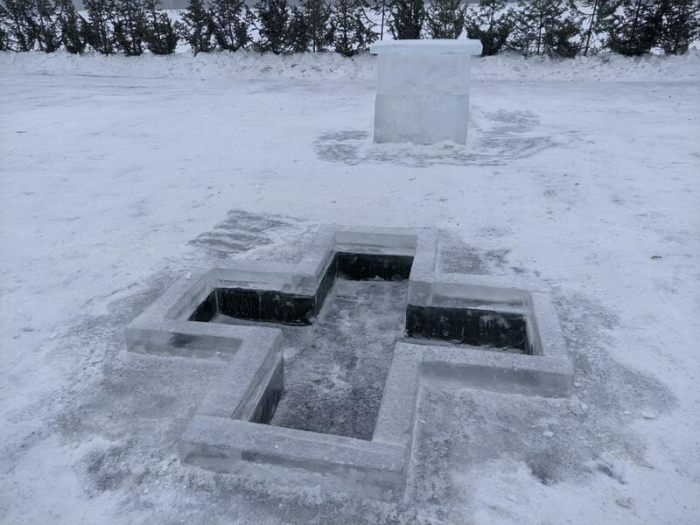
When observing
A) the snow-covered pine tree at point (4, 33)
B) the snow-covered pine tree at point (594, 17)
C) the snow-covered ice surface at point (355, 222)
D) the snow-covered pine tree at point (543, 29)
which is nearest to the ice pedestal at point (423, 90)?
the snow-covered ice surface at point (355, 222)

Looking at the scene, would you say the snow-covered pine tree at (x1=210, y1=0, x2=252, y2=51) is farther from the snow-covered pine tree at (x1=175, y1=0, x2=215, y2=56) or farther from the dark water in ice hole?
the dark water in ice hole

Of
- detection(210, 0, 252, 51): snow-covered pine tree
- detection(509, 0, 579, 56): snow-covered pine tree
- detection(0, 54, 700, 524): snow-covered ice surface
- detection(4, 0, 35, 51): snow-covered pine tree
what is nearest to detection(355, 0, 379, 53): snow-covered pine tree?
detection(210, 0, 252, 51): snow-covered pine tree

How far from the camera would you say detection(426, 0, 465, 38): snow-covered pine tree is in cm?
1121

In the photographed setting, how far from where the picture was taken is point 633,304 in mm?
3049

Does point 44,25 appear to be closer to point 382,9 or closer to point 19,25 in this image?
point 19,25

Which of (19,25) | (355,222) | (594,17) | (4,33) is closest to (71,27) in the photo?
(19,25)

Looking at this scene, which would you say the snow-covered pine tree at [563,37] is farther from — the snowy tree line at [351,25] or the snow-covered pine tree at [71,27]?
the snow-covered pine tree at [71,27]

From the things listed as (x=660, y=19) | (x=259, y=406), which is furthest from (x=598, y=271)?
(x=660, y=19)

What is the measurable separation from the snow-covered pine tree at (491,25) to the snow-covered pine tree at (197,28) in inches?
222

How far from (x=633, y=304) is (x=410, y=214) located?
1813mm

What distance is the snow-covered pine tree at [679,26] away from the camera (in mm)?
10094

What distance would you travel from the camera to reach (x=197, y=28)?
12.0 metres

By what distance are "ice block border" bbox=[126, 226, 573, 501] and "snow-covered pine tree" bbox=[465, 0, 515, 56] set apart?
9010 millimetres

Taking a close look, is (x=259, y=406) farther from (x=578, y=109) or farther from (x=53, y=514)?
(x=578, y=109)
